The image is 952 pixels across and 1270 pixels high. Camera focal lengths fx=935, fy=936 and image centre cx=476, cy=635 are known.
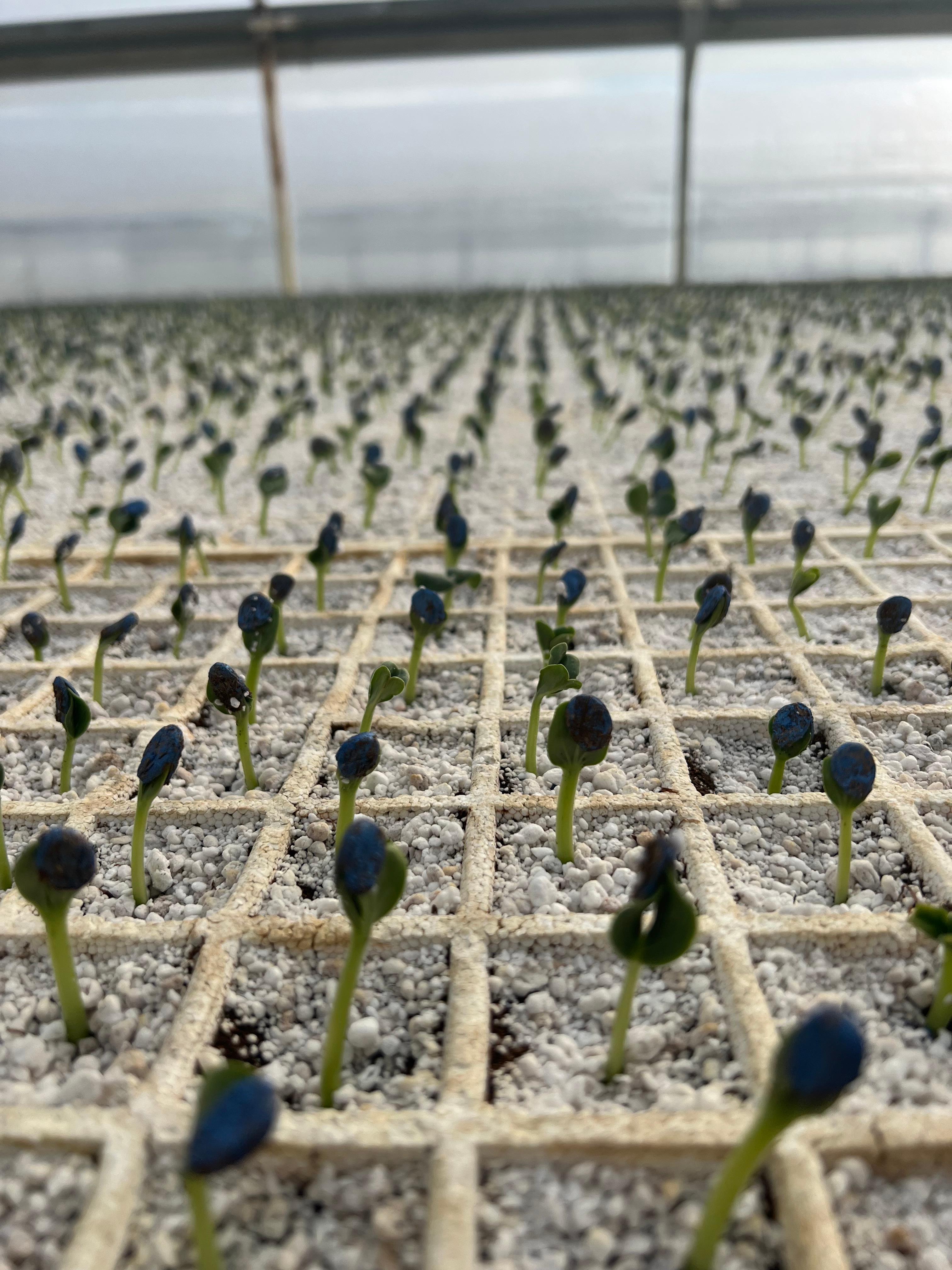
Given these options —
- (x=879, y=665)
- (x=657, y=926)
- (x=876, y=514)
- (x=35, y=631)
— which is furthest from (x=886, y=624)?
(x=35, y=631)

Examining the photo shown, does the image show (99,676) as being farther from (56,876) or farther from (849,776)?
(849,776)

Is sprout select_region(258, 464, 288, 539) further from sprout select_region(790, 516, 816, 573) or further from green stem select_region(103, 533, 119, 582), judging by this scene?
sprout select_region(790, 516, 816, 573)

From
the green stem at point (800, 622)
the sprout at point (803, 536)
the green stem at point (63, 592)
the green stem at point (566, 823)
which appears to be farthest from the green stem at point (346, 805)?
the green stem at point (63, 592)

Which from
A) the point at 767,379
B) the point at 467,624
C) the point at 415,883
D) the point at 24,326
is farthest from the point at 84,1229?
the point at 24,326

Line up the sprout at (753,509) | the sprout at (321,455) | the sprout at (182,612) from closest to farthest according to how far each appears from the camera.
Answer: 1. the sprout at (182,612)
2. the sprout at (753,509)
3. the sprout at (321,455)

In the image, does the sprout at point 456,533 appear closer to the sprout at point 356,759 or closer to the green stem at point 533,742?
the green stem at point 533,742

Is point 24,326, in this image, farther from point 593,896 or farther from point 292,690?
point 593,896
